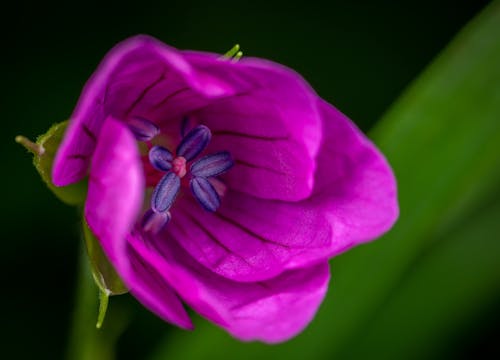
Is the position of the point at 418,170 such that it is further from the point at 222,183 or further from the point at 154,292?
the point at 154,292

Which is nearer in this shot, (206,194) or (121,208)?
(121,208)

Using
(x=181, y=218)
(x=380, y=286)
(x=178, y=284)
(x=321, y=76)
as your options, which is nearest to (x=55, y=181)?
(x=178, y=284)

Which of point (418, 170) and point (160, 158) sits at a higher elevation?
point (418, 170)

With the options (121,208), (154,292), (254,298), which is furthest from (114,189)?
(254,298)

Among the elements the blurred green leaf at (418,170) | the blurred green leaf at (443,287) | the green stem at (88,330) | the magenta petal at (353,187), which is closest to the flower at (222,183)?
the magenta petal at (353,187)

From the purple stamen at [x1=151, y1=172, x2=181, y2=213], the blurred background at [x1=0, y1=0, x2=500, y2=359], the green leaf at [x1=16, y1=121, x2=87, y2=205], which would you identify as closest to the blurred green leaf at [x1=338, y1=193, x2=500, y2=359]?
the blurred background at [x1=0, y1=0, x2=500, y2=359]

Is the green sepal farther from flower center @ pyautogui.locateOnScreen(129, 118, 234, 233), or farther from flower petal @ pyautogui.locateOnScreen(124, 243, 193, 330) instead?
flower center @ pyautogui.locateOnScreen(129, 118, 234, 233)
